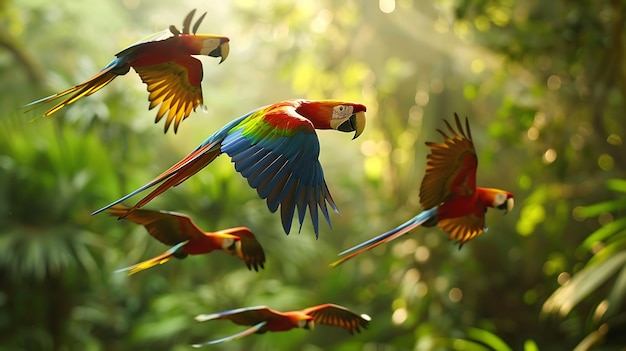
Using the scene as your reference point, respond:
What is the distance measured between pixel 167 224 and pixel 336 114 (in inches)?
7.1

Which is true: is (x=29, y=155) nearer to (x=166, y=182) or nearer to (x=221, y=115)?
(x=221, y=115)

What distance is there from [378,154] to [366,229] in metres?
0.28

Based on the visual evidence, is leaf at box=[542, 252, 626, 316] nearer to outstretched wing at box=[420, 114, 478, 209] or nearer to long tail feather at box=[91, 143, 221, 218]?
outstretched wing at box=[420, 114, 478, 209]

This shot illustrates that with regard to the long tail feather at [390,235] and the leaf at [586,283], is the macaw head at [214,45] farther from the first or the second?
the leaf at [586,283]

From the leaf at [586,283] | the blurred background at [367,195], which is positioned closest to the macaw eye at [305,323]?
the leaf at [586,283]

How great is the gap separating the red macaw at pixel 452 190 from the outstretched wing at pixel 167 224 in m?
0.12

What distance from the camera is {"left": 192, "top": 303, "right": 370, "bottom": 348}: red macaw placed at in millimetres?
533

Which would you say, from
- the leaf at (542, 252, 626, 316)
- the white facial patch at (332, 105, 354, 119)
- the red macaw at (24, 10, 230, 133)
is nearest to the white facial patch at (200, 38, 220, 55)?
the red macaw at (24, 10, 230, 133)

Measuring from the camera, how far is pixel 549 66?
186cm

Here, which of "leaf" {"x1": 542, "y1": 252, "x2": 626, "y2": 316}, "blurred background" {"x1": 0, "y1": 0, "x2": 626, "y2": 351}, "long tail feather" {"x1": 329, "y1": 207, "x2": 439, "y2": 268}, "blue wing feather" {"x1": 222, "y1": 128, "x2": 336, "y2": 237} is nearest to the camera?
"blue wing feather" {"x1": 222, "y1": 128, "x2": 336, "y2": 237}

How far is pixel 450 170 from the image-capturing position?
52cm

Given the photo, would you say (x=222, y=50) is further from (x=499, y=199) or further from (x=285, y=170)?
(x=499, y=199)

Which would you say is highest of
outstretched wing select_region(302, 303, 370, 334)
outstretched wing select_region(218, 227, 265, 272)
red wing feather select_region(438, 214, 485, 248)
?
outstretched wing select_region(218, 227, 265, 272)

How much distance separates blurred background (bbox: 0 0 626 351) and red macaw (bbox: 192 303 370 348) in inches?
48.4
